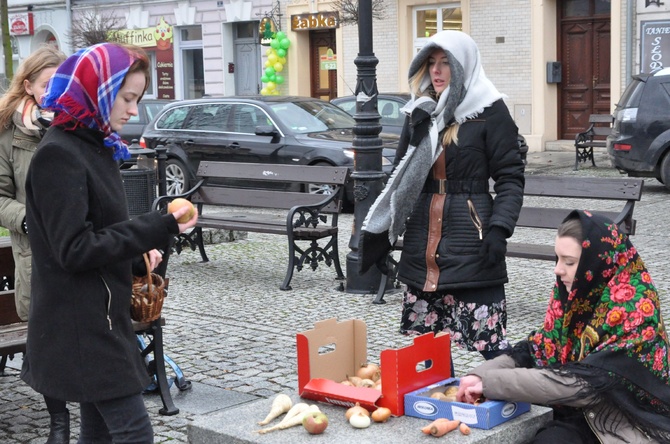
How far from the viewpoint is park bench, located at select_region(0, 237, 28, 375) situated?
504cm

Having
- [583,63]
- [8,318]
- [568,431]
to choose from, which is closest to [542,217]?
[8,318]

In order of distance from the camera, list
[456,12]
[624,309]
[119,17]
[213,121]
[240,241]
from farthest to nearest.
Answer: [119,17], [456,12], [213,121], [240,241], [624,309]

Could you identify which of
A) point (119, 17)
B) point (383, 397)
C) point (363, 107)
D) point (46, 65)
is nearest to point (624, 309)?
point (383, 397)

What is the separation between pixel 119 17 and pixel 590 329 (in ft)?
101

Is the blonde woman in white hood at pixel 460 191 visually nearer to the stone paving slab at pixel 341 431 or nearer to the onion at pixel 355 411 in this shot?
the stone paving slab at pixel 341 431

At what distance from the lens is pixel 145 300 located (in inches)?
163

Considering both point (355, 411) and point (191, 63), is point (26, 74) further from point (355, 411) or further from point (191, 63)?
point (191, 63)

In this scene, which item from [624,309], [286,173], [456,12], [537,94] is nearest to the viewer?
[624,309]

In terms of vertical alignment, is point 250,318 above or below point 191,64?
below

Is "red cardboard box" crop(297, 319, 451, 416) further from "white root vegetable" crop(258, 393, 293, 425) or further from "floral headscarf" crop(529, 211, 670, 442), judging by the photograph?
"floral headscarf" crop(529, 211, 670, 442)

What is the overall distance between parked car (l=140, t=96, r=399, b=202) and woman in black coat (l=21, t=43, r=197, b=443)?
10.8 m

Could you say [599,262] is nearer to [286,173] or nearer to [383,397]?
[383,397]

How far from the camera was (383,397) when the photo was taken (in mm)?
3730

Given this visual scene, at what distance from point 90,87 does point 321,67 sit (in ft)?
84.1
